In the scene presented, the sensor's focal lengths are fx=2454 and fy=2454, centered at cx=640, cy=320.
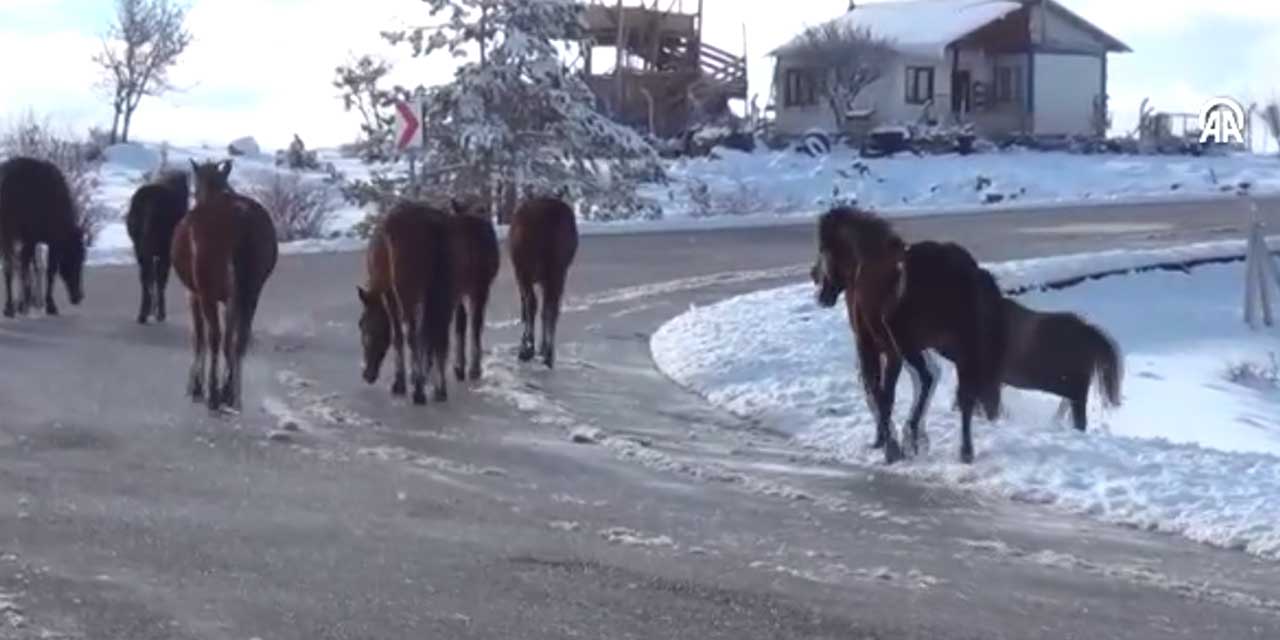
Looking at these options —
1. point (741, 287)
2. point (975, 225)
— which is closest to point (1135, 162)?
point (975, 225)

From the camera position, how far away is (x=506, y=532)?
11375 millimetres

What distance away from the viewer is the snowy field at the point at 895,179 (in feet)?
172

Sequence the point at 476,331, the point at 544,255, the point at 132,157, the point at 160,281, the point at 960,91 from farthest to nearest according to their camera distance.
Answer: the point at 960,91 → the point at 132,157 → the point at 160,281 → the point at 544,255 → the point at 476,331

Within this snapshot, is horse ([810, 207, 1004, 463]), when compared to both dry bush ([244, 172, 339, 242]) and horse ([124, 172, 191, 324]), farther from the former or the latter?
dry bush ([244, 172, 339, 242])

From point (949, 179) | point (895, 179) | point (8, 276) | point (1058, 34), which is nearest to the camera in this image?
point (8, 276)

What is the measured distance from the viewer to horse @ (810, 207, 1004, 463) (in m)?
14.3

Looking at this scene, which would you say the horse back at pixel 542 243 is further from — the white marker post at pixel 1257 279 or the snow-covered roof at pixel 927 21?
the snow-covered roof at pixel 927 21

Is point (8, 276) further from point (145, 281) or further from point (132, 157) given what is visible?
point (132, 157)

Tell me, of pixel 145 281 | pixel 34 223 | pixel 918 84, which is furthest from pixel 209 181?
pixel 918 84

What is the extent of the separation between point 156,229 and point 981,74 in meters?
63.0

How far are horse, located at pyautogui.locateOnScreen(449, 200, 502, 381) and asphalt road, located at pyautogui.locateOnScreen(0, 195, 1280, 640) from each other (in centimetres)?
44

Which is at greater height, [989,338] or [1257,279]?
[989,338]

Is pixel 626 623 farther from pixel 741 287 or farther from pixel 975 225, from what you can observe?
pixel 975 225

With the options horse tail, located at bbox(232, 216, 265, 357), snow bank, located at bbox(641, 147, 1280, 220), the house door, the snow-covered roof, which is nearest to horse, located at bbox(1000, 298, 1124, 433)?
horse tail, located at bbox(232, 216, 265, 357)
